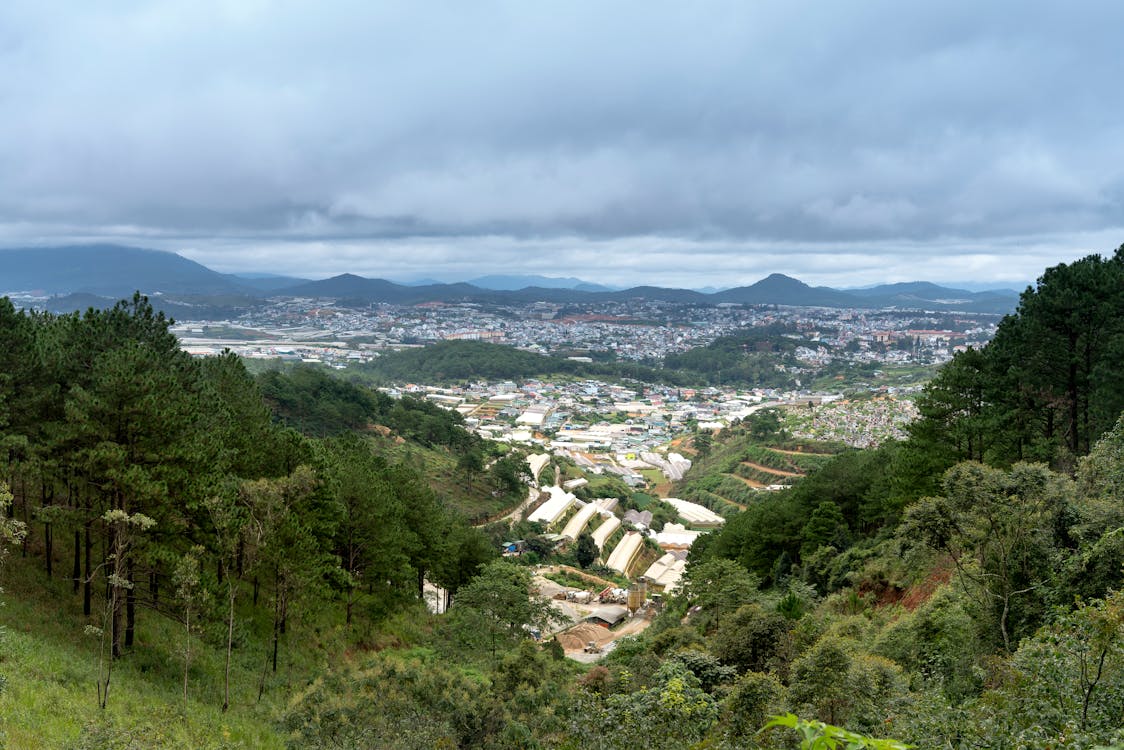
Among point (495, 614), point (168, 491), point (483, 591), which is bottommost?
point (495, 614)

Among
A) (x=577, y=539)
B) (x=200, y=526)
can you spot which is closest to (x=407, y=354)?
(x=577, y=539)

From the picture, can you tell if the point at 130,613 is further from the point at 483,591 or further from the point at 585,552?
the point at 585,552

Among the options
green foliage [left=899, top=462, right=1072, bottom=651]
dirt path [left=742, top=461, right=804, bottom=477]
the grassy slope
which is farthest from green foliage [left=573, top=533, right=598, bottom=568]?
green foliage [left=899, top=462, right=1072, bottom=651]

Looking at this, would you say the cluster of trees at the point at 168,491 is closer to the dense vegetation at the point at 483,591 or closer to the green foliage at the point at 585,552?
the dense vegetation at the point at 483,591

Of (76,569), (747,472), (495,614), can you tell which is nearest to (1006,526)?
(495,614)

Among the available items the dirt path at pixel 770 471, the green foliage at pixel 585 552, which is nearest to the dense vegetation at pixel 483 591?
the green foliage at pixel 585 552
